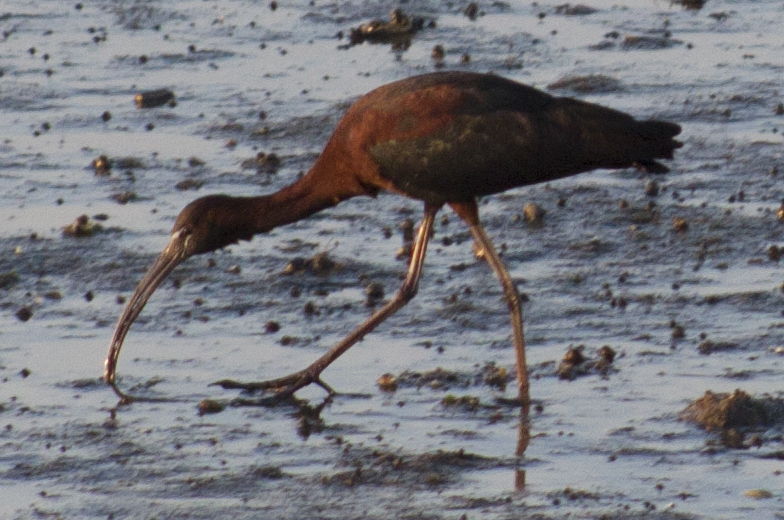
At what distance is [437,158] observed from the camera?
8492 millimetres

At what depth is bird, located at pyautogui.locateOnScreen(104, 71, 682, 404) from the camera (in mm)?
8492

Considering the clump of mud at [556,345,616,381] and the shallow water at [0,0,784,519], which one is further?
the clump of mud at [556,345,616,381]

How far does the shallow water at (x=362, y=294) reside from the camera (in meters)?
7.41

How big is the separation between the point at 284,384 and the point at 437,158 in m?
1.11

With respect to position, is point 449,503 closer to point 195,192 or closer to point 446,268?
point 446,268

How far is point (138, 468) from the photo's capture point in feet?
24.7

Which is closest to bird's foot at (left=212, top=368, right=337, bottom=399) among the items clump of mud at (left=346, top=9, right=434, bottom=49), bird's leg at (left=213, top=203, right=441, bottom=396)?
bird's leg at (left=213, top=203, right=441, bottom=396)

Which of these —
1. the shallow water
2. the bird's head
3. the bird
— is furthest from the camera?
the bird's head

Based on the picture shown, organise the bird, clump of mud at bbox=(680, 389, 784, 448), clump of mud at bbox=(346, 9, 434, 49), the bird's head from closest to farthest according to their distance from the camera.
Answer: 1. clump of mud at bbox=(680, 389, 784, 448)
2. the bird
3. the bird's head
4. clump of mud at bbox=(346, 9, 434, 49)

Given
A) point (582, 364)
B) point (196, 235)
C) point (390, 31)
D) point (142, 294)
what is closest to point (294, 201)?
→ point (196, 235)

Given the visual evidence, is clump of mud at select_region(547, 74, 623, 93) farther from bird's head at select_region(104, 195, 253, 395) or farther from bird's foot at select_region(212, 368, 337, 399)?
bird's foot at select_region(212, 368, 337, 399)

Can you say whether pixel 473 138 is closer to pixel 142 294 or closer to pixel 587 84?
pixel 142 294

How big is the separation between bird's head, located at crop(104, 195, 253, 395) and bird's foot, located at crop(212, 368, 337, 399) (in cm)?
46

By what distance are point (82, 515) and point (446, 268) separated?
3.51 metres
